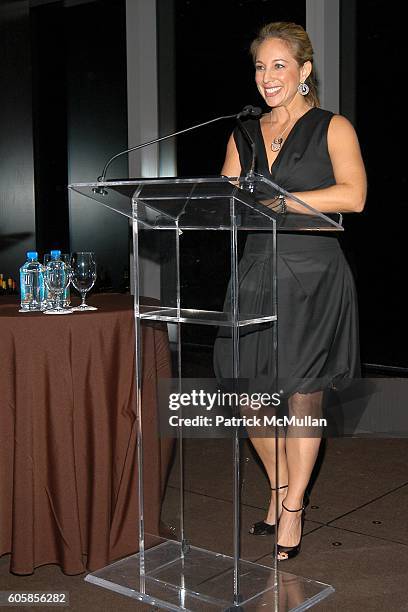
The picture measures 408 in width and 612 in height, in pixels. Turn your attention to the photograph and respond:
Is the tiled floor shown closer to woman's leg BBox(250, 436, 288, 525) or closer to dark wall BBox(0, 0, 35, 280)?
woman's leg BBox(250, 436, 288, 525)

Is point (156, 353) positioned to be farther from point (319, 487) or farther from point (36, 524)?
point (319, 487)

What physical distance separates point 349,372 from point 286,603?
76cm

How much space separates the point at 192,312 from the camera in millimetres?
2227

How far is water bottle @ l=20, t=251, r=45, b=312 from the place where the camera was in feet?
9.01

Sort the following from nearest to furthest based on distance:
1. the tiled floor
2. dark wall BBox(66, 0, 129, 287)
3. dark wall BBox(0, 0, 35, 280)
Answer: the tiled floor
dark wall BBox(0, 0, 35, 280)
dark wall BBox(66, 0, 129, 287)

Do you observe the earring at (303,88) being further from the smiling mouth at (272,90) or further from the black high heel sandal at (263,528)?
the black high heel sandal at (263,528)

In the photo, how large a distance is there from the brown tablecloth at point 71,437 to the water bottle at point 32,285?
4.3 inches

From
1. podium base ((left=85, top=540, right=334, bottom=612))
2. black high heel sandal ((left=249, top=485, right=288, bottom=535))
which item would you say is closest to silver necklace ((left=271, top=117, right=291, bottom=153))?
black high heel sandal ((left=249, top=485, right=288, bottom=535))

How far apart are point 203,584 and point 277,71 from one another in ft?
4.88

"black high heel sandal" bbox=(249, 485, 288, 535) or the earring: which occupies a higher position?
the earring

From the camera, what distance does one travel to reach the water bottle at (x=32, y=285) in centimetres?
275

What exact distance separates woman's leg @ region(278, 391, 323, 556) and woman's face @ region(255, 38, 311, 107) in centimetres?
92

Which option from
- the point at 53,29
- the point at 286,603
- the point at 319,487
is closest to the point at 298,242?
the point at 286,603

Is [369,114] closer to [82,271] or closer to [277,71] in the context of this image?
[277,71]
